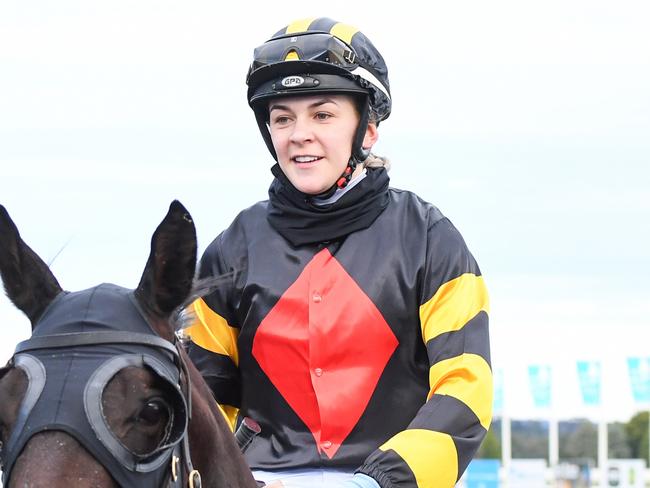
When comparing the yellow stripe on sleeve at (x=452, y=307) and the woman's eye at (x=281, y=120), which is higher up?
the woman's eye at (x=281, y=120)

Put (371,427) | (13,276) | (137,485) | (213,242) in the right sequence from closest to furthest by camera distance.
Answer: (137,485) → (13,276) → (371,427) → (213,242)

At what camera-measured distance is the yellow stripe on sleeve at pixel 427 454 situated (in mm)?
4348

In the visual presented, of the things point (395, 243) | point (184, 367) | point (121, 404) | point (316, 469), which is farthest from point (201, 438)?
point (395, 243)

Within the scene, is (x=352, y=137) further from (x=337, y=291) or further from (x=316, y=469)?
(x=316, y=469)

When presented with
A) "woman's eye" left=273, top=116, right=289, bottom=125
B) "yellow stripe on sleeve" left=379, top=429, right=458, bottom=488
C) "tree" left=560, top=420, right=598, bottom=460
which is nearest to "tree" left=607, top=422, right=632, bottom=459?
"tree" left=560, top=420, right=598, bottom=460

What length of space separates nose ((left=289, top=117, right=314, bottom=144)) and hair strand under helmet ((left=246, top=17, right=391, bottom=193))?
107 mm

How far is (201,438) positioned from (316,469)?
100 cm

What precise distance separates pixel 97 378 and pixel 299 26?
2.06 meters

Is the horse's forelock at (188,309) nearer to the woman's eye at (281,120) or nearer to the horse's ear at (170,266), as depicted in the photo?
the horse's ear at (170,266)

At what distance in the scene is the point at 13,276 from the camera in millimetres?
3703

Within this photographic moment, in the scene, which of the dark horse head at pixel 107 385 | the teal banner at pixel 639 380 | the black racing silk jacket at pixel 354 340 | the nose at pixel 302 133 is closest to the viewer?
the dark horse head at pixel 107 385

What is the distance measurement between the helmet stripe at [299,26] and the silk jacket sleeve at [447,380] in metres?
0.87

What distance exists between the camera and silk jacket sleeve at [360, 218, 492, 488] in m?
4.35

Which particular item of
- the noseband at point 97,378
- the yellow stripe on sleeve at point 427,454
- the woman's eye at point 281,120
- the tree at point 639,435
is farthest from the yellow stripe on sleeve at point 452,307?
the tree at point 639,435
